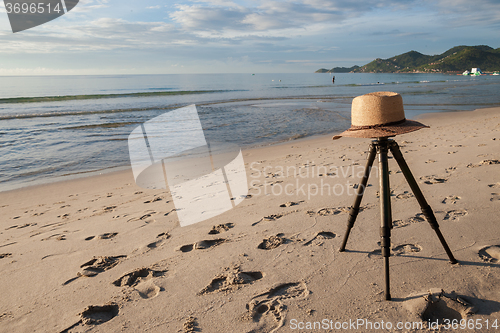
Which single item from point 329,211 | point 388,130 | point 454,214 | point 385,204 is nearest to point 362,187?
point 385,204

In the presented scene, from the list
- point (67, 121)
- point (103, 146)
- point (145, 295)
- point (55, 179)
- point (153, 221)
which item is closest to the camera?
point (145, 295)

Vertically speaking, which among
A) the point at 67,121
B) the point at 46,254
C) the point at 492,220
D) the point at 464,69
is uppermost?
the point at 464,69

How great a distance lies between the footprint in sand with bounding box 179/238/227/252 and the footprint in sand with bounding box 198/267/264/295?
23.7 inches

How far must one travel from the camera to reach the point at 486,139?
6793 mm

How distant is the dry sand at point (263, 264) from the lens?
2014 millimetres

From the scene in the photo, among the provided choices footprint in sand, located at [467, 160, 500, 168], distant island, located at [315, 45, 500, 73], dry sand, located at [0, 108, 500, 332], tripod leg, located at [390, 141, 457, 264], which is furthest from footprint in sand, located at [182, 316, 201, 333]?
distant island, located at [315, 45, 500, 73]

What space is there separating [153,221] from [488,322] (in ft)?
11.8

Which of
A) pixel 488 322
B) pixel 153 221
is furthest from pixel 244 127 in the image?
pixel 488 322

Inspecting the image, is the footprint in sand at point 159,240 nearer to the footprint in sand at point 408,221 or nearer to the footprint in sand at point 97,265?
the footprint in sand at point 97,265

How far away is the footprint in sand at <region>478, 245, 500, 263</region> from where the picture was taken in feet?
7.84

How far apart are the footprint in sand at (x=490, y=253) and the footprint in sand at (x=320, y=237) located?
4.13ft

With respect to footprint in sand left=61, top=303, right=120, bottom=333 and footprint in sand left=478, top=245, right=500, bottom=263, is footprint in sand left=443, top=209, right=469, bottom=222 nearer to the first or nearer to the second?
footprint in sand left=478, top=245, right=500, bottom=263

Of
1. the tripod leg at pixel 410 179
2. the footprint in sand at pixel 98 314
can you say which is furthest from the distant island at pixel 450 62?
the footprint in sand at pixel 98 314

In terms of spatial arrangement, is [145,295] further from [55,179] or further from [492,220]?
[55,179]
